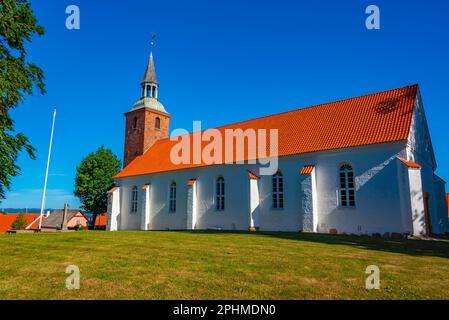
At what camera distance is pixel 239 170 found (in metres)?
25.1

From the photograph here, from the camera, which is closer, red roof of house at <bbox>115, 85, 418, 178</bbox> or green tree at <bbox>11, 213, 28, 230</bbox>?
red roof of house at <bbox>115, 85, 418, 178</bbox>

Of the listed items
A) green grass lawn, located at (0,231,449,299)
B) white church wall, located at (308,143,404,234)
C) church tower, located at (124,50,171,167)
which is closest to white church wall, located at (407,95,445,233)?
white church wall, located at (308,143,404,234)

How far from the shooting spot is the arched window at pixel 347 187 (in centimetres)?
2020

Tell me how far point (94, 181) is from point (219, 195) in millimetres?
23760

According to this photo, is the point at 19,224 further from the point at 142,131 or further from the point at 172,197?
the point at 172,197

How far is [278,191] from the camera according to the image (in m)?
23.0

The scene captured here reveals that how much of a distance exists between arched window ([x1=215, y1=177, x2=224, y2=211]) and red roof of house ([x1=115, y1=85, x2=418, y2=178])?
1721 millimetres

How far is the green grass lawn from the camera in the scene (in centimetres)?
602

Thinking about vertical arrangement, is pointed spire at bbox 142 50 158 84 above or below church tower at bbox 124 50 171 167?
above

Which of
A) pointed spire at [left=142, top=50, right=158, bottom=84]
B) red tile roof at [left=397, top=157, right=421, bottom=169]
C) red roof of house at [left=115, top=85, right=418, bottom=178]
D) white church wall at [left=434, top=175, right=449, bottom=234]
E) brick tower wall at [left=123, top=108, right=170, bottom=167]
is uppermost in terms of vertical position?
pointed spire at [left=142, top=50, right=158, bottom=84]

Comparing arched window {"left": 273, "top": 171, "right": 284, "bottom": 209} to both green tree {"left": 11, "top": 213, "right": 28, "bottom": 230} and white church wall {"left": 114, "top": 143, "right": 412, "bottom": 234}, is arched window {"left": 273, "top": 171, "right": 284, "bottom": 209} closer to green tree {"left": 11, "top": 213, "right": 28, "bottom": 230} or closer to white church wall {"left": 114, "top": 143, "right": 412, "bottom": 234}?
white church wall {"left": 114, "top": 143, "right": 412, "bottom": 234}

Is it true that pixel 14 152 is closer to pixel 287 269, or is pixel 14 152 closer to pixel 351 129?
pixel 287 269
